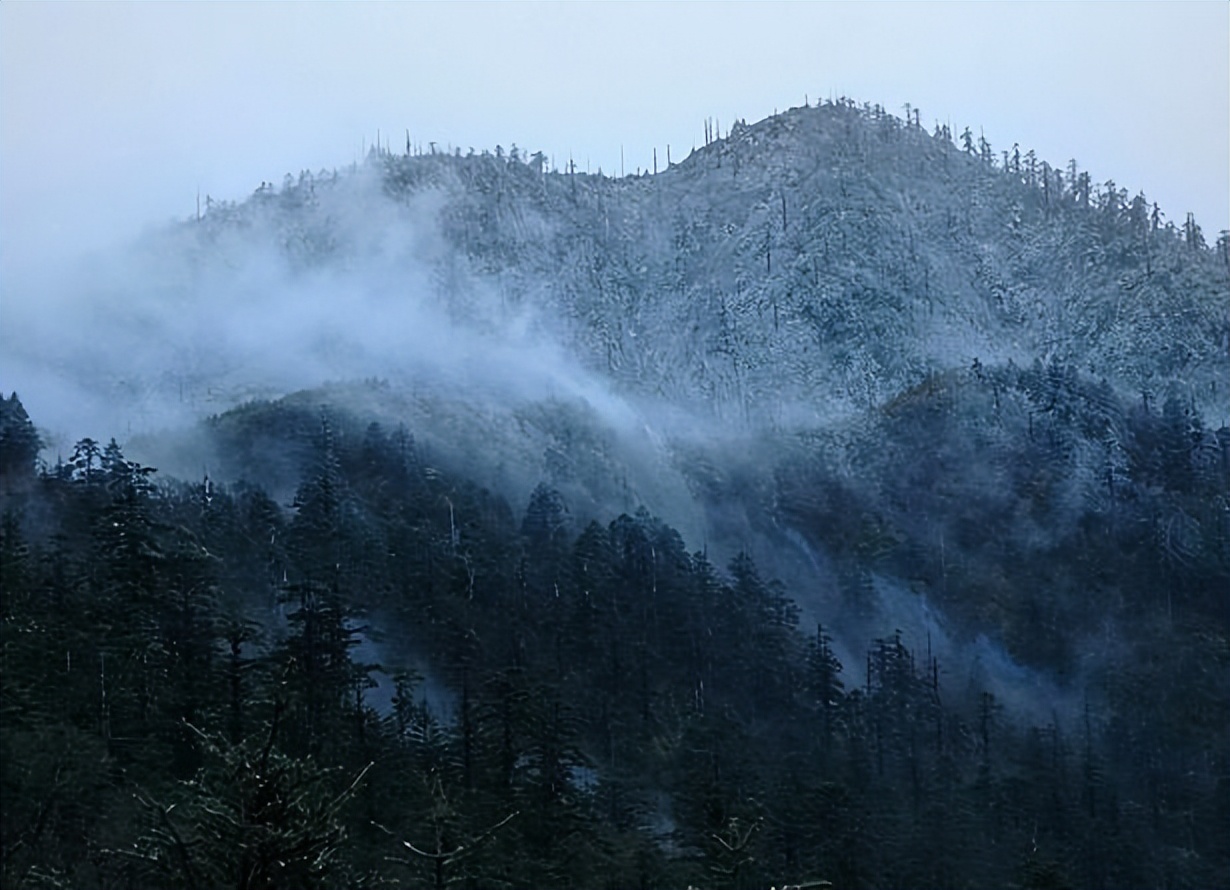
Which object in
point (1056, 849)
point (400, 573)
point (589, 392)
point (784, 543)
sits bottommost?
point (1056, 849)

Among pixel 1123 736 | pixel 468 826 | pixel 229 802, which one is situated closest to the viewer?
pixel 229 802

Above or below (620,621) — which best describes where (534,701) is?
below

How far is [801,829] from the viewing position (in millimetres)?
63031

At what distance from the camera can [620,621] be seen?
11294 cm

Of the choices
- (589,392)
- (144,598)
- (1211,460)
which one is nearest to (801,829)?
(144,598)

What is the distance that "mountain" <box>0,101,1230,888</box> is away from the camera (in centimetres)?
4747

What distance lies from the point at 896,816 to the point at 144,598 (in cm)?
4603

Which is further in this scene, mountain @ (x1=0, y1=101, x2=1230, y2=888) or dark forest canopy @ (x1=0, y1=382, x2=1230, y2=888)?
mountain @ (x1=0, y1=101, x2=1230, y2=888)

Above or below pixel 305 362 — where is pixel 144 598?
below

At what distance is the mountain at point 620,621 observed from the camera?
156ft

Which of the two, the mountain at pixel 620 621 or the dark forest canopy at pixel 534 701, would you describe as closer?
the dark forest canopy at pixel 534 701

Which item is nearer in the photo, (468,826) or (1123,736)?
(468,826)

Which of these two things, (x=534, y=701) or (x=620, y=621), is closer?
(x=534, y=701)

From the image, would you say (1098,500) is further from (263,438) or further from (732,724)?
(263,438)
